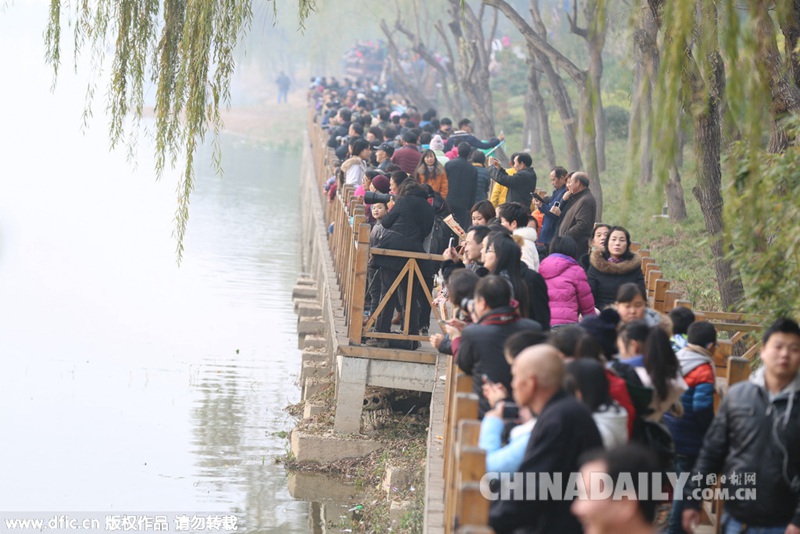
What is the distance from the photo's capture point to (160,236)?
33562mm

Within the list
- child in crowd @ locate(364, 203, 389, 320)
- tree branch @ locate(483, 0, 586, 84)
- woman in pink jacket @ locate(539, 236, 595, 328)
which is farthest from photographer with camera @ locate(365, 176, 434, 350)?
tree branch @ locate(483, 0, 586, 84)

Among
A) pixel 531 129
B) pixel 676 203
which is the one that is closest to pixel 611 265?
pixel 676 203

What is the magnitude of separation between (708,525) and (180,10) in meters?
6.29

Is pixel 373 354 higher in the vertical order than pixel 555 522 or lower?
lower

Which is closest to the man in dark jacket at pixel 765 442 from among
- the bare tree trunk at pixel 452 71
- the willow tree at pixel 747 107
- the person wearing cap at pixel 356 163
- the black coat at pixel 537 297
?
the willow tree at pixel 747 107

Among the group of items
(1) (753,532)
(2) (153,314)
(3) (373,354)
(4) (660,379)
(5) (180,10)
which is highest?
(5) (180,10)

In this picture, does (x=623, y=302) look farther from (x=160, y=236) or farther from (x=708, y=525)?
Answer: (x=160, y=236)

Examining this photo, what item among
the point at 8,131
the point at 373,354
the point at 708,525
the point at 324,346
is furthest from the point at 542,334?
the point at 8,131

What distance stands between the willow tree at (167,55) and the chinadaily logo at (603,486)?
17.8ft

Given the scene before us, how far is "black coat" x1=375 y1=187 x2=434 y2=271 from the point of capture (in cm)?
1095

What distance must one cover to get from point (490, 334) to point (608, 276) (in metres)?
3.18

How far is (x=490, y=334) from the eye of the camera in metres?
6.15

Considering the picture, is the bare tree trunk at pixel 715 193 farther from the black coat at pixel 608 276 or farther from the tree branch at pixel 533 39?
the tree branch at pixel 533 39

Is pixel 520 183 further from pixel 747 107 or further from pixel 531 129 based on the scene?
pixel 531 129
